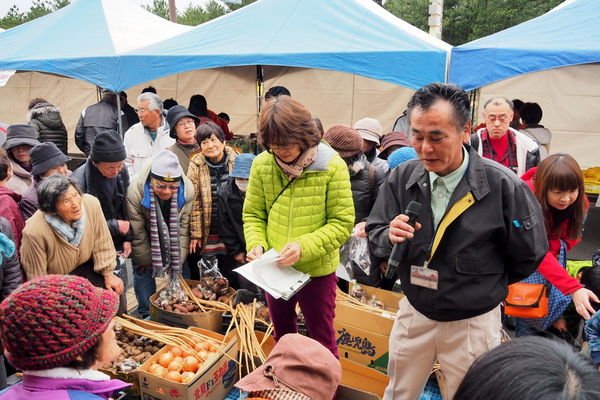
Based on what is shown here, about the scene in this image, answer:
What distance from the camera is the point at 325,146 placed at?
248 cm

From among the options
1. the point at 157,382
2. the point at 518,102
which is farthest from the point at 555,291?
the point at 518,102

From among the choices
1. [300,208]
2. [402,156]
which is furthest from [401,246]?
[402,156]

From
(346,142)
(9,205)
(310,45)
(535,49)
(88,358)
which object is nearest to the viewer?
(88,358)

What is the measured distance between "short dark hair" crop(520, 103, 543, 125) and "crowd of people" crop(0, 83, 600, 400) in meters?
2.29

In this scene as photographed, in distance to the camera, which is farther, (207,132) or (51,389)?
(207,132)

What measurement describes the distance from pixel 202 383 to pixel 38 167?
76.2 inches

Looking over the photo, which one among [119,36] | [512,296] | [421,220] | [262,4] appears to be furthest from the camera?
[119,36]

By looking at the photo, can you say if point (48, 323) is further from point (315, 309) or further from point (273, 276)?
point (315, 309)

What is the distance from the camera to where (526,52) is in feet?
16.4

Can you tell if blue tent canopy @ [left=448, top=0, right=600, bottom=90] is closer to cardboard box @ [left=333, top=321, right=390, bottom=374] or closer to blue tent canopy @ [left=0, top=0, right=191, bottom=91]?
cardboard box @ [left=333, top=321, right=390, bottom=374]

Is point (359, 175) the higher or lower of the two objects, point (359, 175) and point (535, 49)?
the lower

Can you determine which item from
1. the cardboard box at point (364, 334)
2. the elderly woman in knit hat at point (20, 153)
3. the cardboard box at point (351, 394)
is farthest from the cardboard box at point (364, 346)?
the elderly woman in knit hat at point (20, 153)

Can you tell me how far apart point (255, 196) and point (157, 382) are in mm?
1247

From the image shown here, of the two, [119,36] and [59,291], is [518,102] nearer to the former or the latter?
[119,36]
